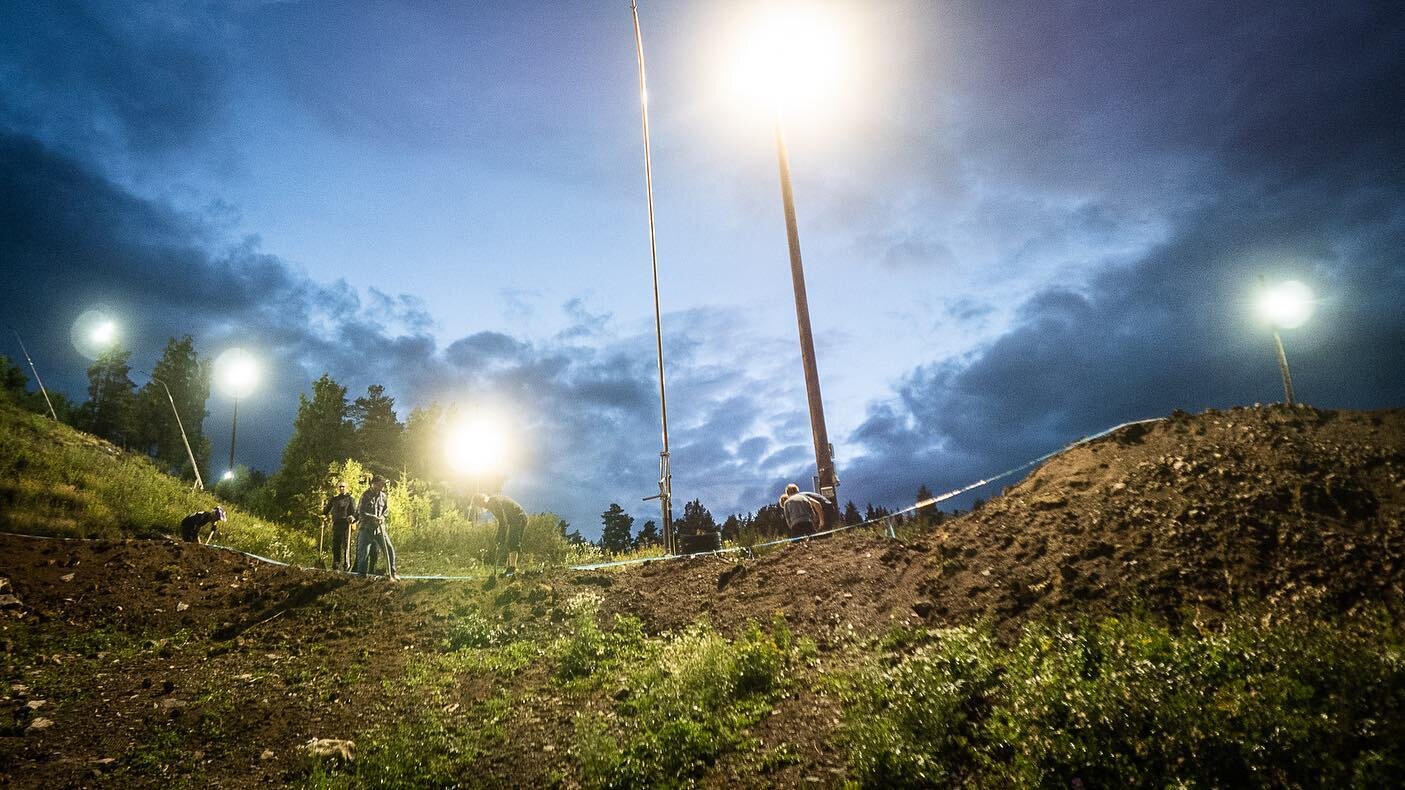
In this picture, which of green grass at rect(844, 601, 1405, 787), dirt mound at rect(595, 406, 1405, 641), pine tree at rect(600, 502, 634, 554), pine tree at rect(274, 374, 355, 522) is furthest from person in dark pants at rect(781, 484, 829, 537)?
pine tree at rect(600, 502, 634, 554)

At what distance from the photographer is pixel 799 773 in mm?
4914

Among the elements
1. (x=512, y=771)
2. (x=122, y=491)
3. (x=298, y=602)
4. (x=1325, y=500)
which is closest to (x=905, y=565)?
(x=1325, y=500)

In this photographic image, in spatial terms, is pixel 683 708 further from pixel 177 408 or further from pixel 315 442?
pixel 177 408

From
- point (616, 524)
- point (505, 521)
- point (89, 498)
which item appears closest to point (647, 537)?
point (505, 521)

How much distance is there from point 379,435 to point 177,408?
31030 mm

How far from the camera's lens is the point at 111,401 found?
55.3 metres

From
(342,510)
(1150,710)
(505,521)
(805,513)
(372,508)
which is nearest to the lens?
(1150,710)

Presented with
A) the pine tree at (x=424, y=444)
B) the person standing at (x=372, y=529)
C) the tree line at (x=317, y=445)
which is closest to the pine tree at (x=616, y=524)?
the tree line at (x=317, y=445)

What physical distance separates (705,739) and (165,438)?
66.2 m

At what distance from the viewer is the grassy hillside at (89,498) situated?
14.0 metres

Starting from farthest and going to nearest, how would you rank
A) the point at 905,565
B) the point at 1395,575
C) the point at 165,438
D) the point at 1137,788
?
1. the point at 165,438
2. the point at 905,565
3. the point at 1395,575
4. the point at 1137,788

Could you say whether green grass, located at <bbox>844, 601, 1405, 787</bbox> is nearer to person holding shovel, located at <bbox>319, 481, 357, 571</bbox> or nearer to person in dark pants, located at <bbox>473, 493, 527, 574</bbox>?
person in dark pants, located at <bbox>473, 493, 527, 574</bbox>

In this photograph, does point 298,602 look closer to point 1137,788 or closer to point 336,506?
point 336,506

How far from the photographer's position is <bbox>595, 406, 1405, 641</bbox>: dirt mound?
5.10 meters
